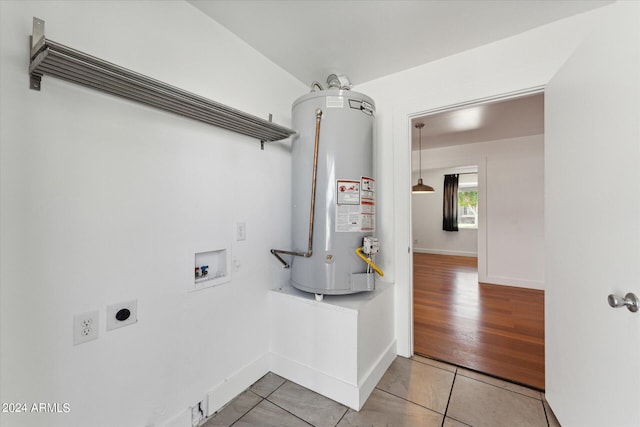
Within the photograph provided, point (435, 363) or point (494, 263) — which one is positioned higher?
point (494, 263)

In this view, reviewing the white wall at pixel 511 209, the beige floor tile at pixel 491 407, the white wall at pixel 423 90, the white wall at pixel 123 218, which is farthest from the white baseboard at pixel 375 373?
the white wall at pixel 511 209

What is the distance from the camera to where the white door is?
896 millimetres

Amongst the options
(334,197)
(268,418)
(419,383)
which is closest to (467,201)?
(419,383)

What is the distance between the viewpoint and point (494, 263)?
14.2 ft

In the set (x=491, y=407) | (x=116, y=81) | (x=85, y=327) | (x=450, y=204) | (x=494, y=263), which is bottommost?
(x=491, y=407)

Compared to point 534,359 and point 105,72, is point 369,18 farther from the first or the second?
point 534,359

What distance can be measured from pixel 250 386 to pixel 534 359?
7.28 ft

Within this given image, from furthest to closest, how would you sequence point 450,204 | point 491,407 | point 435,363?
point 450,204 → point 435,363 → point 491,407

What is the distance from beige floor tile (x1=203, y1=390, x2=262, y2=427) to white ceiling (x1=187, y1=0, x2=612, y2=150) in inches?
92.2

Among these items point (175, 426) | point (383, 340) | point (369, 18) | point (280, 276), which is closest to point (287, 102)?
point (369, 18)

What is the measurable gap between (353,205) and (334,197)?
0.14 m

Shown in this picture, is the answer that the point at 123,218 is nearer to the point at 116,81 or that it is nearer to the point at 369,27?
Answer: the point at 116,81

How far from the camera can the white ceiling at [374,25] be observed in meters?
1.45

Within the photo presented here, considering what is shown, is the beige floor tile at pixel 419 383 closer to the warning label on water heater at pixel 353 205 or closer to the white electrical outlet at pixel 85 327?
the warning label on water heater at pixel 353 205
